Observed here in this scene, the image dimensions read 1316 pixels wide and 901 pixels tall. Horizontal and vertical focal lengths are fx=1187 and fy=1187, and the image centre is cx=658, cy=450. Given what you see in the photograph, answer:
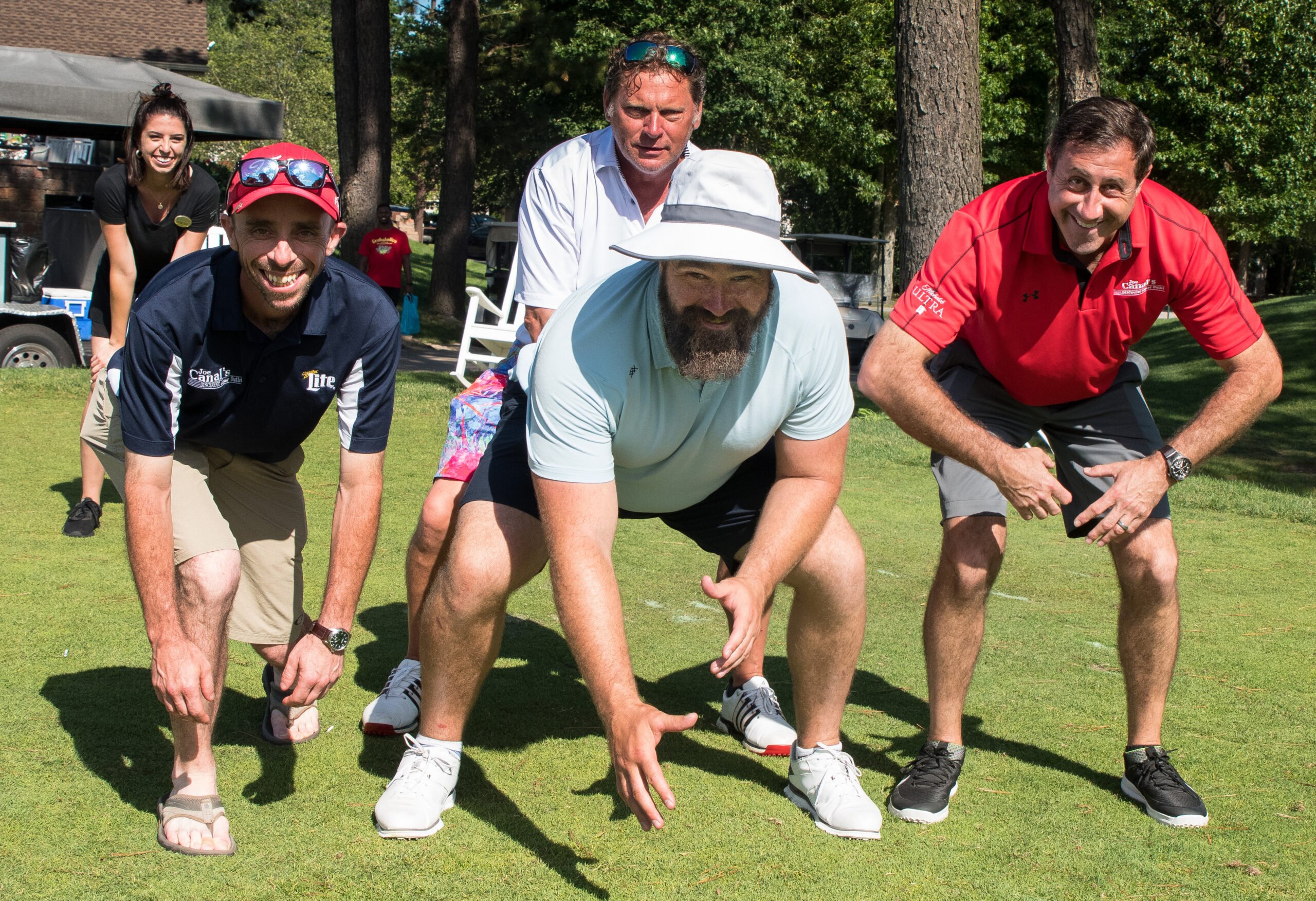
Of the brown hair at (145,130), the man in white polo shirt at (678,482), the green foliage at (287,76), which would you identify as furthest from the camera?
the green foliage at (287,76)

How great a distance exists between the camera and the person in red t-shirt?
18.5 m

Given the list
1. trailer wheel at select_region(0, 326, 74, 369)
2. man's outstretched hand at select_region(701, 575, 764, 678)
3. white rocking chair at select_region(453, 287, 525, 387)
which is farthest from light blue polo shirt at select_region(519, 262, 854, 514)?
trailer wheel at select_region(0, 326, 74, 369)

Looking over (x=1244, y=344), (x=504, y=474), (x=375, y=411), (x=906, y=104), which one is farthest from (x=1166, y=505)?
(x=906, y=104)

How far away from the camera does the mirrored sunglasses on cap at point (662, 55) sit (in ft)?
12.8

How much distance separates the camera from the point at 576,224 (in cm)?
392

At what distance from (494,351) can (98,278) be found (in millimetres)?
7446

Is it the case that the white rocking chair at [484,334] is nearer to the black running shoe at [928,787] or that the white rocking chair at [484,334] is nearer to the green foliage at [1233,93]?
the black running shoe at [928,787]

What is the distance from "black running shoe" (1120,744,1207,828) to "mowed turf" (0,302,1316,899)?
56 millimetres

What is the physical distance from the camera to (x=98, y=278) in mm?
6047

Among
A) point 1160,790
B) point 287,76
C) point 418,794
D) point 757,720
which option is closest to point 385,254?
point 757,720

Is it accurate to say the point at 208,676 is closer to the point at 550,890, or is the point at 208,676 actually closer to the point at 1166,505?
the point at 550,890

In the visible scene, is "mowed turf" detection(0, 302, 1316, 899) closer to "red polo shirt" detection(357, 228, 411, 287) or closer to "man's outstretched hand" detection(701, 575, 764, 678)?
"man's outstretched hand" detection(701, 575, 764, 678)

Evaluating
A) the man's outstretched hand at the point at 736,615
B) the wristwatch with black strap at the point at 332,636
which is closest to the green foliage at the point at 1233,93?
the man's outstretched hand at the point at 736,615

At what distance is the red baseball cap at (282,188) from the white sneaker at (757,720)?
203 cm
